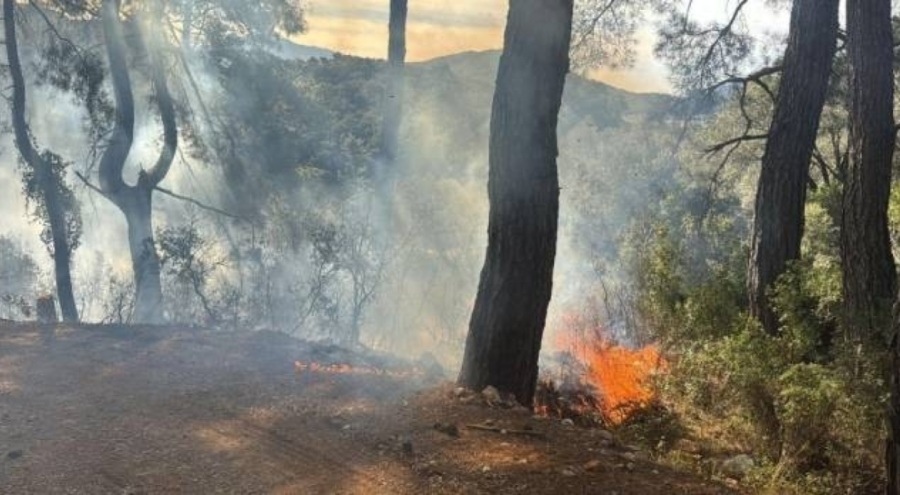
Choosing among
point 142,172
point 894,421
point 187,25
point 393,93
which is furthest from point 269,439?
point 187,25

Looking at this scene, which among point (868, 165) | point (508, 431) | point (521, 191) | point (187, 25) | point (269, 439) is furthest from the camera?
point (187, 25)

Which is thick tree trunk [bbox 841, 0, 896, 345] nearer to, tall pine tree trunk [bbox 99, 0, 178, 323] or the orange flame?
the orange flame

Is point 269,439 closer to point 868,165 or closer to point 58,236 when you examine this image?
point 868,165

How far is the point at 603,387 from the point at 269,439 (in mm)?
7255

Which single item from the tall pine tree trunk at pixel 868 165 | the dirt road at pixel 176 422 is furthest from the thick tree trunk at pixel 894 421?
the dirt road at pixel 176 422

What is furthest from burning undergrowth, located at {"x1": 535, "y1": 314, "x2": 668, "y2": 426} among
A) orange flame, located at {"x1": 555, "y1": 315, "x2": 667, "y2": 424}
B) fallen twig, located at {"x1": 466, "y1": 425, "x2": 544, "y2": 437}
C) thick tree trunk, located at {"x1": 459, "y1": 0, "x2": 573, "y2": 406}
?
fallen twig, located at {"x1": 466, "y1": 425, "x2": 544, "y2": 437}

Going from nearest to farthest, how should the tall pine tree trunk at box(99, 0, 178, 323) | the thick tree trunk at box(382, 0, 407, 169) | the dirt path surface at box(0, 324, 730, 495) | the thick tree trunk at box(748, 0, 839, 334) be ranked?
the dirt path surface at box(0, 324, 730, 495), the thick tree trunk at box(748, 0, 839, 334), the tall pine tree trunk at box(99, 0, 178, 323), the thick tree trunk at box(382, 0, 407, 169)

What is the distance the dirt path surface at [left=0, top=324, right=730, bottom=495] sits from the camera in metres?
4.62

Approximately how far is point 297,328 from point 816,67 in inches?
691

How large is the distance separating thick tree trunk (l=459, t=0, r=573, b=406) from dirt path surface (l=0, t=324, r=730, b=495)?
662mm

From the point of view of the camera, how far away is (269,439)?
18.1ft

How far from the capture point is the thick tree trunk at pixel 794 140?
8.44 meters

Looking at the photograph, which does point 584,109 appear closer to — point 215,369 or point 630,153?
point 630,153

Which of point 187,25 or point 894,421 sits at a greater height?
point 187,25
